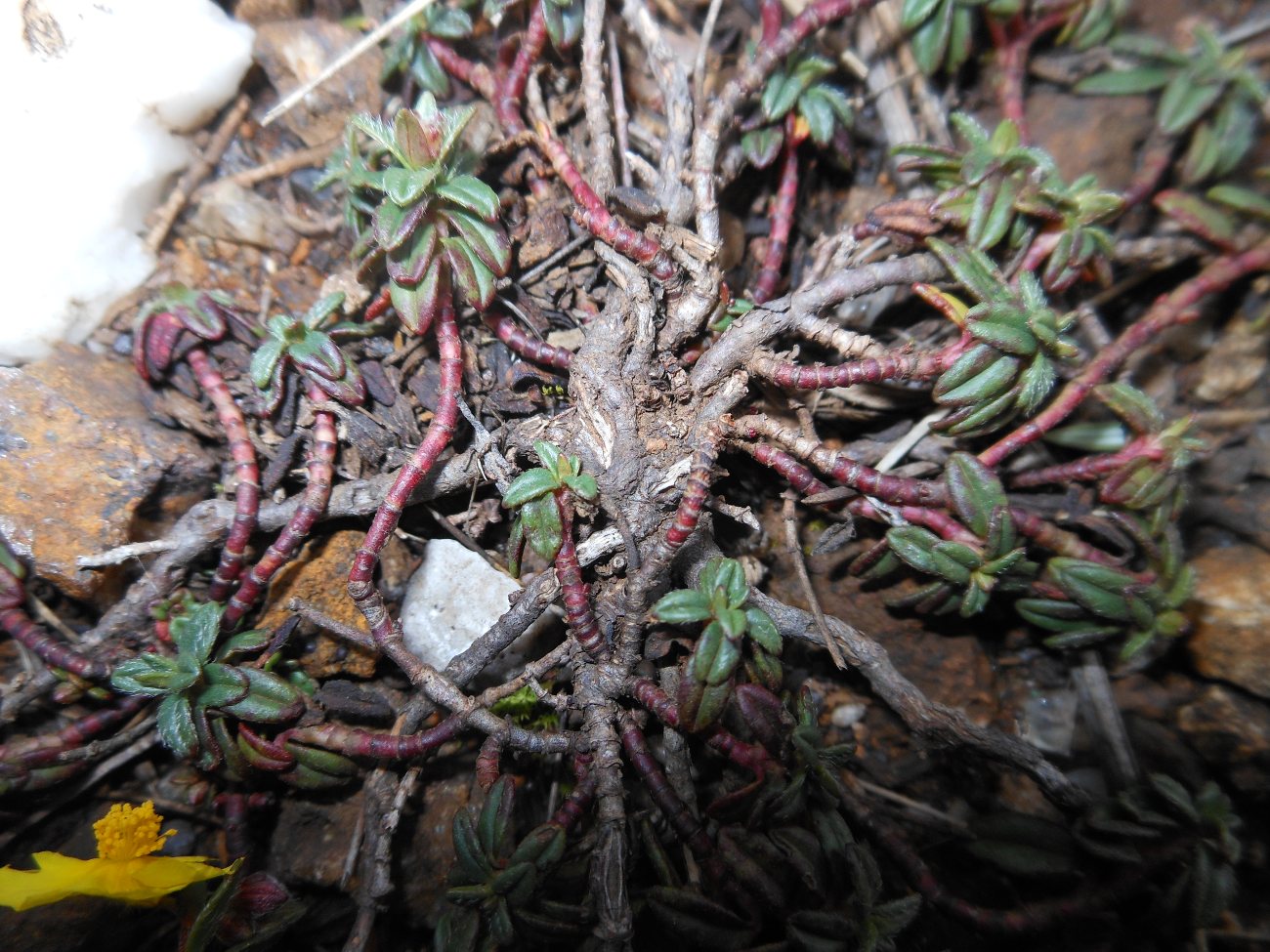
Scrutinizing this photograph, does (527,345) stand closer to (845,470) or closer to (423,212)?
(423,212)

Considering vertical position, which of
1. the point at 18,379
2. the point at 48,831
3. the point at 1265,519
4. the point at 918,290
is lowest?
the point at 48,831

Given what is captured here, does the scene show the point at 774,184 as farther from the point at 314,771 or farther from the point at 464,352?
the point at 314,771

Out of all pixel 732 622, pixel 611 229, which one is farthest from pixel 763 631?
pixel 611 229

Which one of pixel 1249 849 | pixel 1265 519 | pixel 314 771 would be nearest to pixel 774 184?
pixel 1265 519

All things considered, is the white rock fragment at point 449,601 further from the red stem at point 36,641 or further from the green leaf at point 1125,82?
the green leaf at point 1125,82

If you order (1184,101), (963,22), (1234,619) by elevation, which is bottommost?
(1234,619)

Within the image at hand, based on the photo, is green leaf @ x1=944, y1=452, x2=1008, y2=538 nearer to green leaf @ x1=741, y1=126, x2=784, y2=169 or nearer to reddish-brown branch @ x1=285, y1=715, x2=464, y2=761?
green leaf @ x1=741, y1=126, x2=784, y2=169

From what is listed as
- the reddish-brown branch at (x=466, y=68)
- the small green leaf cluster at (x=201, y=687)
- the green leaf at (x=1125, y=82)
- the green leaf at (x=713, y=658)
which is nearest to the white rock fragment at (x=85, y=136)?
the reddish-brown branch at (x=466, y=68)
